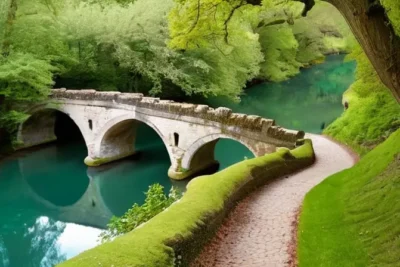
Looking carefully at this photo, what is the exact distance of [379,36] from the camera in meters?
7.95

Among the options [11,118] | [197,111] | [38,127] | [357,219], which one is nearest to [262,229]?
[357,219]

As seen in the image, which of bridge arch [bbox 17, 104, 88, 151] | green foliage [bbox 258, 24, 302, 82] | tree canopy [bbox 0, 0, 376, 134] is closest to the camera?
tree canopy [bbox 0, 0, 376, 134]

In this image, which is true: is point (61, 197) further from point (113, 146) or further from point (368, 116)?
point (368, 116)

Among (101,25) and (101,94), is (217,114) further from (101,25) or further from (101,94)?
(101,25)

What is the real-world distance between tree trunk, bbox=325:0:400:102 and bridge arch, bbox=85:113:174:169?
822 inches

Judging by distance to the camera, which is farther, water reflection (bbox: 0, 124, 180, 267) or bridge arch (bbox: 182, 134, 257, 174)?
bridge arch (bbox: 182, 134, 257, 174)

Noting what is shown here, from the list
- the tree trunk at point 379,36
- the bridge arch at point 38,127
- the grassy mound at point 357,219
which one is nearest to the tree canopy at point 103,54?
the bridge arch at point 38,127

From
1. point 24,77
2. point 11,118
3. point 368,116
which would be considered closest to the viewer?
point 368,116

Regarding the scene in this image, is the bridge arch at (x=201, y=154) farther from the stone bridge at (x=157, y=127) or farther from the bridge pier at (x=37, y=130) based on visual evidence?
the bridge pier at (x=37, y=130)

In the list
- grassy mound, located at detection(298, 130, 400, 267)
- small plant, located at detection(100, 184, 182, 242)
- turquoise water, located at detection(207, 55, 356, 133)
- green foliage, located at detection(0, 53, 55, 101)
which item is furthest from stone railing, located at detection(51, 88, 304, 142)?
turquoise water, located at detection(207, 55, 356, 133)

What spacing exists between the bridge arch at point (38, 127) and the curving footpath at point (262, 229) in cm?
1903

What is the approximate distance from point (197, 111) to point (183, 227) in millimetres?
15950

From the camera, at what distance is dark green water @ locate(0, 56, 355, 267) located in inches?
807

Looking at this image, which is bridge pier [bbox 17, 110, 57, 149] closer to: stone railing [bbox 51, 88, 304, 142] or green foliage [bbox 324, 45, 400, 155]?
stone railing [bbox 51, 88, 304, 142]
